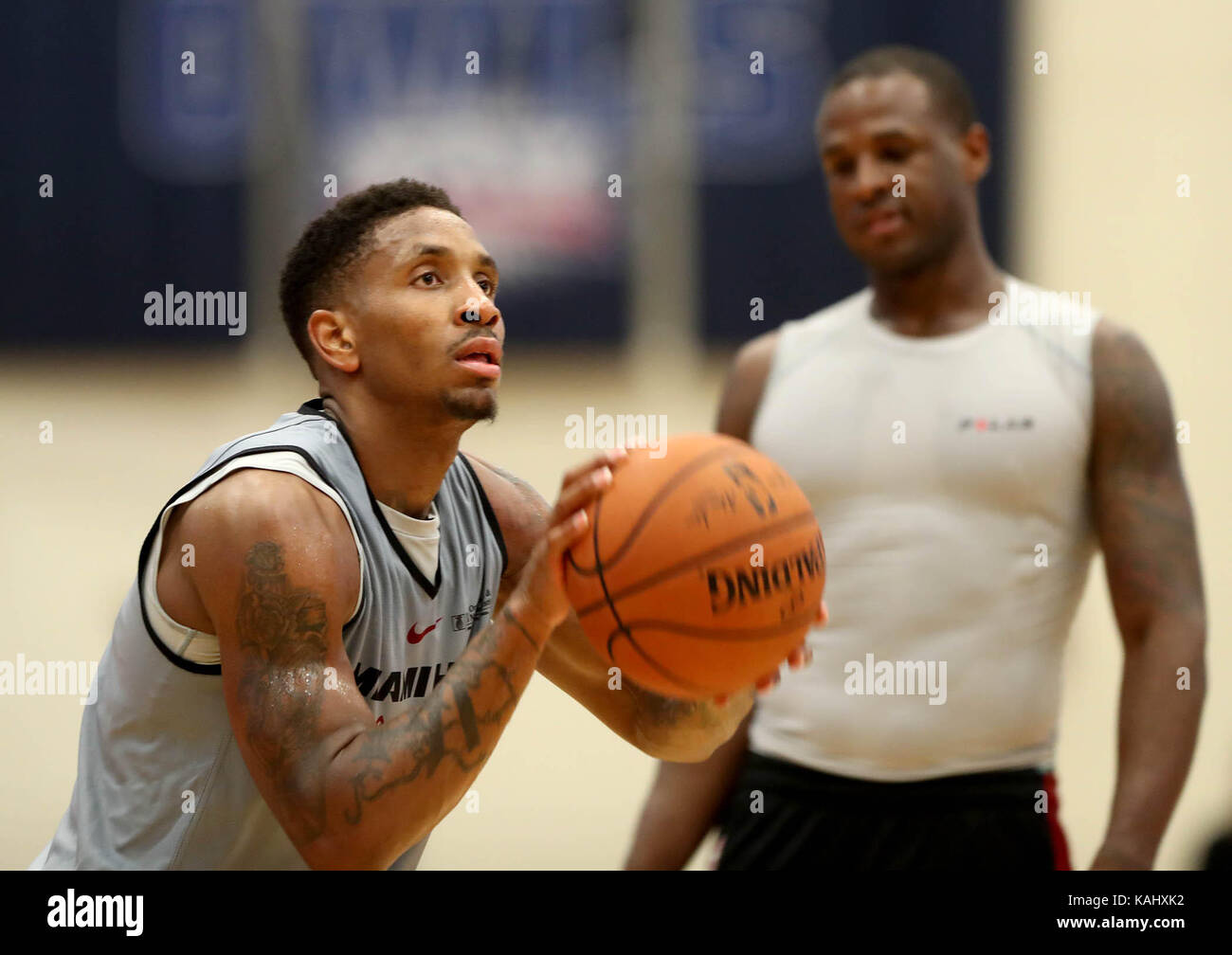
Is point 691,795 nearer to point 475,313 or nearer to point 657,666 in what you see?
A: point 657,666

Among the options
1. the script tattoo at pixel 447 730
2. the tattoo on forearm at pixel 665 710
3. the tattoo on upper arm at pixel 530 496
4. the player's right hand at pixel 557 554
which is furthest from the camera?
the tattoo on upper arm at pixel 530 496

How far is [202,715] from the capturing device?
2457 millimetres

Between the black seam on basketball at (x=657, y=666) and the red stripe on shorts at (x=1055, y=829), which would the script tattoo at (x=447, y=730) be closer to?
the black seam on basketball at (x=657, y=666)

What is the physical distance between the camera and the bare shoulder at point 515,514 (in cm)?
285

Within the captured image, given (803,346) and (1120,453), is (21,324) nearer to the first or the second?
(803,346)

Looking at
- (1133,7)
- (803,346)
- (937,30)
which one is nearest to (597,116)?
(937,30)

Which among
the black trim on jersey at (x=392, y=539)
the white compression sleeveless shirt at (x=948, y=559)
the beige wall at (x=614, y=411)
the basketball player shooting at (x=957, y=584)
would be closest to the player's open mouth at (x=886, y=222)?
the basketball player shooting at (x=957, y=584)

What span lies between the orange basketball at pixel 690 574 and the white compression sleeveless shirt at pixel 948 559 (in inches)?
30.9

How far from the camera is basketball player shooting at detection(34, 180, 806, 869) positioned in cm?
224

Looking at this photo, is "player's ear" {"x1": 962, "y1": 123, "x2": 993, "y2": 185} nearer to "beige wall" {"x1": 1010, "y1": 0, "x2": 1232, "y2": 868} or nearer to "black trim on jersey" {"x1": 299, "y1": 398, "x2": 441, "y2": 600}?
"black trim on jersey" {"x1": 299, "y1": 398, "x2": 441, "y2": 600}

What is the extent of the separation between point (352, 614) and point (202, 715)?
1.01 ft

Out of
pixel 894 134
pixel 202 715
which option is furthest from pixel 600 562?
pixel 894 134

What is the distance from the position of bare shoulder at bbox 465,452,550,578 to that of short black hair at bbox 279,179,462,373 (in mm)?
412

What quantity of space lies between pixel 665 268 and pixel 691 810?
3171 millimetres
